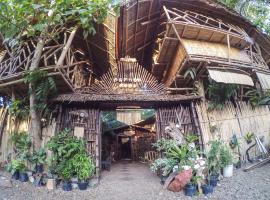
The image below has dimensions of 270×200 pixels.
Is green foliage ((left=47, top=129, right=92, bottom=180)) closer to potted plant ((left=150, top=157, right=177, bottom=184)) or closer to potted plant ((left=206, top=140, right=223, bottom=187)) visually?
potted plant ((left=150, top=157, right=177, bottom=184))

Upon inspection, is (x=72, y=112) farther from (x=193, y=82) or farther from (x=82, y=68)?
(x=193, y=82)

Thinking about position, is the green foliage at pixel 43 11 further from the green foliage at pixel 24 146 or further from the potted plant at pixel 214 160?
the potted plant at pixel 214 160

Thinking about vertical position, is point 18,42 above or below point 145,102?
above

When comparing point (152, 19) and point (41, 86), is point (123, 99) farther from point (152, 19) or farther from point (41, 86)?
point (152, 19)

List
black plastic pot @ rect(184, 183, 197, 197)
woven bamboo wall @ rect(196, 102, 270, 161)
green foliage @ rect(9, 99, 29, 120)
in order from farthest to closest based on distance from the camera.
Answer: green foliage @ rect(9, 99, 29, 120)
woven bamboo wall @ rect(196, 102, 270, 161)
black plastic pot @ rect(184, 183, 197, 197)

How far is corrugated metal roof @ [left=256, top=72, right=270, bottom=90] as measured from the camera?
8.57m

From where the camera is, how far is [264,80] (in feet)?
28.6

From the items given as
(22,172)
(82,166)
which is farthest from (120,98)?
(22,172)

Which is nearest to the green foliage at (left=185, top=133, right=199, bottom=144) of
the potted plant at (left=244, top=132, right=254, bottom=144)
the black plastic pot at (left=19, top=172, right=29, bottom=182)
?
the potted plant at (left=244, top=132, right=254, bottom=144)

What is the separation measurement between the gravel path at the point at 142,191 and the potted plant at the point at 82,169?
0.24 m

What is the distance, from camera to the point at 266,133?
414 inches

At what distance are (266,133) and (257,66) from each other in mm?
3621

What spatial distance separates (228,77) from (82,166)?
215 inches

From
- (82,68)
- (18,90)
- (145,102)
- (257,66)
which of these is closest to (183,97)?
(145,102)
